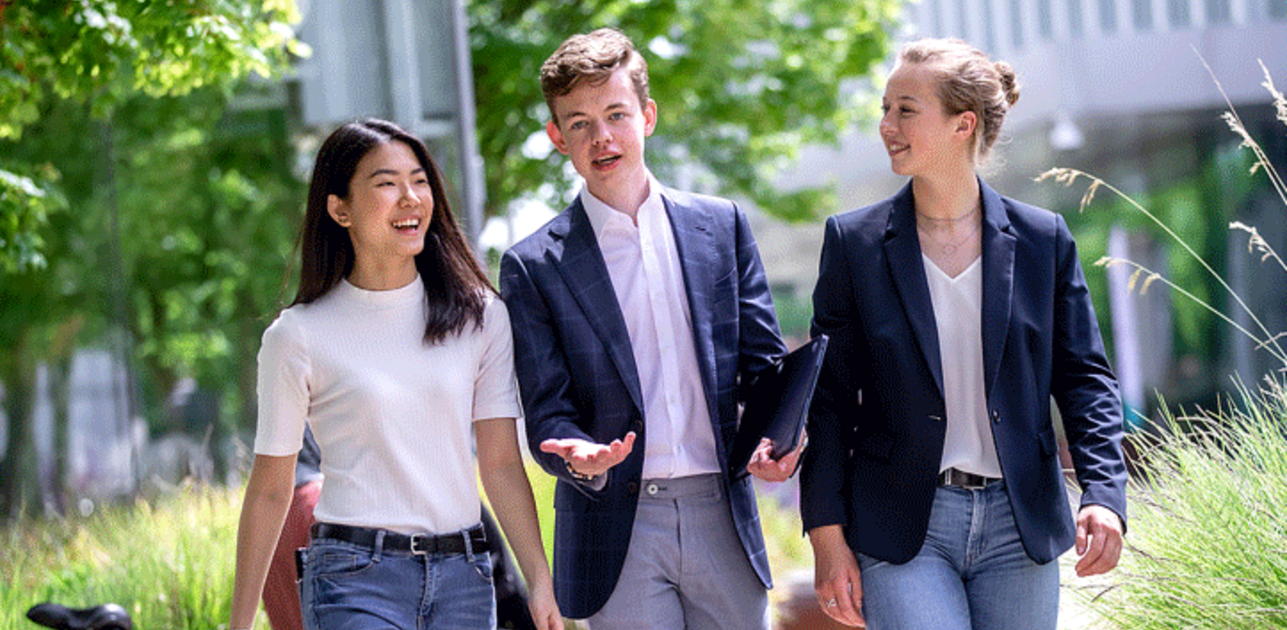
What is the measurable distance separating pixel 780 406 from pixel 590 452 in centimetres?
43

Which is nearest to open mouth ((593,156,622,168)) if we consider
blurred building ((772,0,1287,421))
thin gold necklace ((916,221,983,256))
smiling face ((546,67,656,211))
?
smiling face ((546,67,656,211))

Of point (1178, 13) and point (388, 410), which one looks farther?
point (1178, 13)

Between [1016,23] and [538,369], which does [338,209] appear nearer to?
[538,369]

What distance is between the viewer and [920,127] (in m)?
3.17

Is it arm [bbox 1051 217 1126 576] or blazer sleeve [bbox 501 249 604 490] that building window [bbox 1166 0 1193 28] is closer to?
arm [bbox 1051 217 1126 576]

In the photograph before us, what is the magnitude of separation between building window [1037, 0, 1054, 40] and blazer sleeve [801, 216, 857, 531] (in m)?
19.5

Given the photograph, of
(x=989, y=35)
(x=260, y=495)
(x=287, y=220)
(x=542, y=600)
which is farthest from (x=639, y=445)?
(x=989, y=35)

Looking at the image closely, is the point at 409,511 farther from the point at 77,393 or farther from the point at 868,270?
the point at 77,393

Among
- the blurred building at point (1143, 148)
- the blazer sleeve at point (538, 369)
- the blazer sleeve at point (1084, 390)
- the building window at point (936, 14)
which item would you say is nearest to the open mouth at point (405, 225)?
the blazer sleeve at point (538, 369)

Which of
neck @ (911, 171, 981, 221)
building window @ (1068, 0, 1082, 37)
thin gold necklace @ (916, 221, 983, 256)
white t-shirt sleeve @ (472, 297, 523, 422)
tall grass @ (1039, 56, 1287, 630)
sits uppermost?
building window @ (1068, 0, 1082, 37)

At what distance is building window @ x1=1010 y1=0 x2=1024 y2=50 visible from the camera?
22.0m

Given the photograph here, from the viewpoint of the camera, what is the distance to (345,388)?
122 inches

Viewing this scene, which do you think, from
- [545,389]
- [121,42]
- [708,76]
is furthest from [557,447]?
[708,76]

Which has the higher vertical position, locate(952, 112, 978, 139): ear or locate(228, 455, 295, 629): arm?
locate(952, 112, 978, 139): ear
